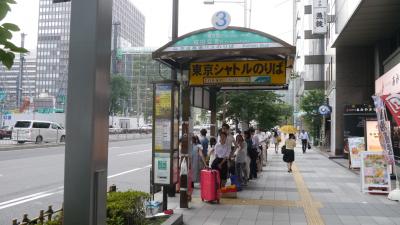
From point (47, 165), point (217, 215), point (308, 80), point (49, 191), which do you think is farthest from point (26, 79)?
point (217, 215)

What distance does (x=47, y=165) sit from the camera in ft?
59.7

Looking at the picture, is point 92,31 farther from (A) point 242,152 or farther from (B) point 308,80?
(B) point 308,80

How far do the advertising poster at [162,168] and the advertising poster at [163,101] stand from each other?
80 centimetres

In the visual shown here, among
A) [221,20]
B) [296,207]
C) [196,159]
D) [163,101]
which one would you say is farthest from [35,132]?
[296,207]

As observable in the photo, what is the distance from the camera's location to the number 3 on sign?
9344mm

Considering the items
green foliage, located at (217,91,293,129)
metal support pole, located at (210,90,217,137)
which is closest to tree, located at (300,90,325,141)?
green foliage, located at (217,91,293,129)

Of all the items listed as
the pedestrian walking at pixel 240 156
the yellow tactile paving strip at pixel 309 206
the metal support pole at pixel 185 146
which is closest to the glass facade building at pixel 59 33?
the metal support pole at pixel 185 146

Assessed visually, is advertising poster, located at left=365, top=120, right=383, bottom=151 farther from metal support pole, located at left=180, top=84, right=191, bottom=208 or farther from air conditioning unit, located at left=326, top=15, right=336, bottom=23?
air conditioning unit, located at left=326, top=15, right=336, bottom=23

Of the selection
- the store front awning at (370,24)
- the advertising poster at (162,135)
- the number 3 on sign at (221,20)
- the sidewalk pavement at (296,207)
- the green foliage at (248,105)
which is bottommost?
the sidewalk pavement at (296,207)

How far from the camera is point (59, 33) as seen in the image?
1040 centimetres

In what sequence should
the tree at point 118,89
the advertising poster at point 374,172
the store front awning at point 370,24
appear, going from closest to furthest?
1. the advertising poster at point 374,172
2. the store front awning at point 370,24
3. the tree at point 118,89

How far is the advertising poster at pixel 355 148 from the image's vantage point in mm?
16859

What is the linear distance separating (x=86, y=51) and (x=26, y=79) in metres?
77.2

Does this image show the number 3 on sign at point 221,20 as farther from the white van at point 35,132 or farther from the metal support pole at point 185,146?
the white van at point 35,132
